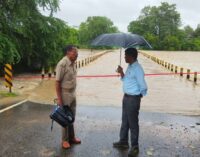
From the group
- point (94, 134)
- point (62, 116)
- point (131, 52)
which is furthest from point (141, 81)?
point (94, 134)

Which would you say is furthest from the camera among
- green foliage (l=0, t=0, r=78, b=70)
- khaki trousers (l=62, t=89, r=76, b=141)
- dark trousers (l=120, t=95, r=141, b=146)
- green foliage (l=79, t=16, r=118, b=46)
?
green foliage (l=79, t=16, r=118, b=46)

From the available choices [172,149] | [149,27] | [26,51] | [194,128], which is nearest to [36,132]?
[172,149]

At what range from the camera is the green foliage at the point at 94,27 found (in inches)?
4673

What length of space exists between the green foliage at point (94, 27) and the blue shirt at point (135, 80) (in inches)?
4348

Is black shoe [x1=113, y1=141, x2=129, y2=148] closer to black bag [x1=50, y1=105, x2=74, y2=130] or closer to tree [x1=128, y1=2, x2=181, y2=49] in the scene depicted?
black bag [x1=50, y1=105, x2=74, y2=130]

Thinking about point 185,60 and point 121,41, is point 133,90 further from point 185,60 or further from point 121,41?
point 185,60

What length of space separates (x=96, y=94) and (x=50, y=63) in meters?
10.5

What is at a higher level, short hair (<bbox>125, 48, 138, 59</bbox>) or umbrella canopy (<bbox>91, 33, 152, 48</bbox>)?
umbrella canopy (<bbox>91, 33, 152, 48</bbox>)

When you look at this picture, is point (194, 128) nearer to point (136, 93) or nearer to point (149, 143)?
point (149, 143)

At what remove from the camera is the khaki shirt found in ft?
21.5

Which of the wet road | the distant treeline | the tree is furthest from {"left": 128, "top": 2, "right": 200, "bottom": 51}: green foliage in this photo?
the wet road

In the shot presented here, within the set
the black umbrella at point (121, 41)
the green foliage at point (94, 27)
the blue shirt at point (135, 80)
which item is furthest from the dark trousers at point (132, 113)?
the green foliage at point (94, 27)

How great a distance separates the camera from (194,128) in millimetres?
8961

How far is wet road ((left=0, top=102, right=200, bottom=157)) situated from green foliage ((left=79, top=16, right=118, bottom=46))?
10694 cm
